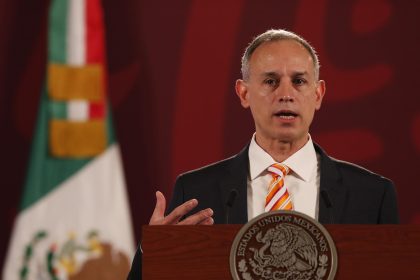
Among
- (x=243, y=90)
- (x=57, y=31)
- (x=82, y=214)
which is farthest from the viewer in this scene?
(x=57, y=31)

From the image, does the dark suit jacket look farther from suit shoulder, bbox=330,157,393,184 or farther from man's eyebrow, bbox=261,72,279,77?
man's eyebrow, bbox=261,72,279,77

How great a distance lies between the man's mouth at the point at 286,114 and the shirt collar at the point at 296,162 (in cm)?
11

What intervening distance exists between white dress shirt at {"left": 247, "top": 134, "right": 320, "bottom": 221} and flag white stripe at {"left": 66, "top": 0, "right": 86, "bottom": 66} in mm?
2098

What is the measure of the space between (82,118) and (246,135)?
0.93 m

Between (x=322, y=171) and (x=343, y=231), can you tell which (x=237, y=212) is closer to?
(x=322, y=171)

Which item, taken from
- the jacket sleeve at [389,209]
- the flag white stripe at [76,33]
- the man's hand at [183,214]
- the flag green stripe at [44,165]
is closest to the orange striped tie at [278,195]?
the jacket sleeve at [389,209]

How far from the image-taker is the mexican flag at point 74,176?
3.83 m

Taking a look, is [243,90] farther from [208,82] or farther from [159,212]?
[208,82]

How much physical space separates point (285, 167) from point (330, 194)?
18 centimetres

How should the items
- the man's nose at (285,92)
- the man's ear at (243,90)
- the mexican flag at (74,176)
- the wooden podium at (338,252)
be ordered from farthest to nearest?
1. the mexican flag at (74,176)
2. the man's ear at (243,90)
3. the man's nose at (285,92)
4. the wooden podium at (338,252)

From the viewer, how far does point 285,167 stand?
2078mm

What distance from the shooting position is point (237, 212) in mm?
1972

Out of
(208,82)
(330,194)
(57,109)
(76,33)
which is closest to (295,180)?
(330,194)

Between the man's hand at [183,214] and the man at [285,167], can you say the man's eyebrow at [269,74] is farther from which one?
the man's hand at [183,214]
